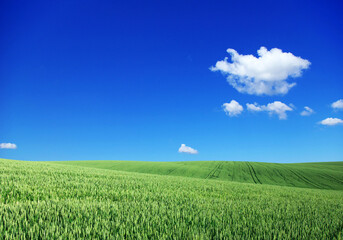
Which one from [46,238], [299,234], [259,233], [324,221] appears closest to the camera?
[46,238]

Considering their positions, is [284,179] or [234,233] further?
[284,179]

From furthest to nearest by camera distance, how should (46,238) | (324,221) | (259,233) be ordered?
1. (324,221)
2. (259,233)
3. (46,238)

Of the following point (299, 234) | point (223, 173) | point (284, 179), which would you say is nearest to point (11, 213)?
point (299, 234)

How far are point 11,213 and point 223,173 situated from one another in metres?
38.8

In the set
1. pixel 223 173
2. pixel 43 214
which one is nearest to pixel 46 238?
pixel 43 214

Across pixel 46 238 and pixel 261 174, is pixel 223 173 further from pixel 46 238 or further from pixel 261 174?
pixel 46 238

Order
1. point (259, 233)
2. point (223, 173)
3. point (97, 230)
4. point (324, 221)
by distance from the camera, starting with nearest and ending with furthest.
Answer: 1. point (97, 230)
2. point (259, 233)
3. point (324, 221)
4. point (223, 173)

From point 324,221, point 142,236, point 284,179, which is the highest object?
point 142,236

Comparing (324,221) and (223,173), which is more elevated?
(324,221)

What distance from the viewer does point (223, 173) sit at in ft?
127

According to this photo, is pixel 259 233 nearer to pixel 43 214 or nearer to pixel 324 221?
pixel 324 221

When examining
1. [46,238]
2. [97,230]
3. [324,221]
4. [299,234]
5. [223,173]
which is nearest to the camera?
[46,238]

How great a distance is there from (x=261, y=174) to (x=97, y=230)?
42.3 meters

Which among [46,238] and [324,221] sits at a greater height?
[46,238]
